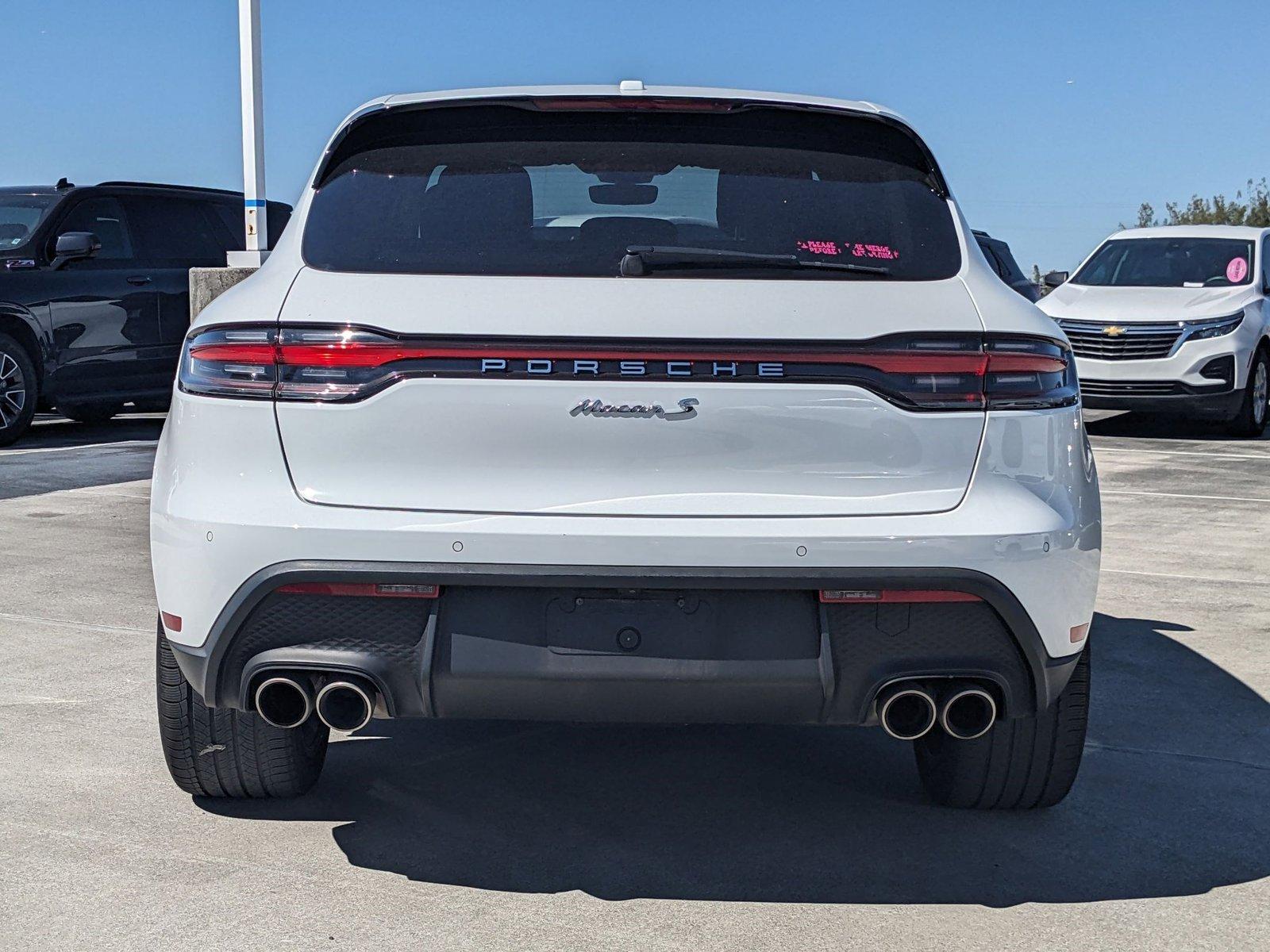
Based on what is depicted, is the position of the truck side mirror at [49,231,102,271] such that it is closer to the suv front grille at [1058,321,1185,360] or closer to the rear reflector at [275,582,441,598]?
the suv front grille at [1058,321,1185,360]

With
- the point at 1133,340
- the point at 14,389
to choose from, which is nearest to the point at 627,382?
the point at 14,389

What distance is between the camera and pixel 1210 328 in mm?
14391

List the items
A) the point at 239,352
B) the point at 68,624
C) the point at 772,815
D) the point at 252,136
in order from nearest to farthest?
1. the point at 239,352
2. the point at 772,815
3. the point at 68,624
4. the point at 252,136

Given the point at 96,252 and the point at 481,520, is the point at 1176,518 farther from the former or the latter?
the point at 96,252

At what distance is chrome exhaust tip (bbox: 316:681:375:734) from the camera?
11.1ft

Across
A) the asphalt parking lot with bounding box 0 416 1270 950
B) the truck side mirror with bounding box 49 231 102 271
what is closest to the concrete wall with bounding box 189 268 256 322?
the truck side mirror with bounding box 49 231 102 271

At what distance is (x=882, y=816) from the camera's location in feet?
13.4

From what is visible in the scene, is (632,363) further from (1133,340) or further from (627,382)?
(1133,340)

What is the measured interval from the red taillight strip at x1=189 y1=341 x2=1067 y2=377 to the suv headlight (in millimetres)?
11765

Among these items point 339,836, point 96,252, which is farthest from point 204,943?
point 96,252

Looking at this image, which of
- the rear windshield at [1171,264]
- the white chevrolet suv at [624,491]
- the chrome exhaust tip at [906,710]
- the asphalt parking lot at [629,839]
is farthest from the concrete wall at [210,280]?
the chrome exhaust tip at [906,710]

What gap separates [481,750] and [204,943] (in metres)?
1.43

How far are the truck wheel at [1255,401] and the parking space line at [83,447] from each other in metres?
9.39

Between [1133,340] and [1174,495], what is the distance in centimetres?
413
